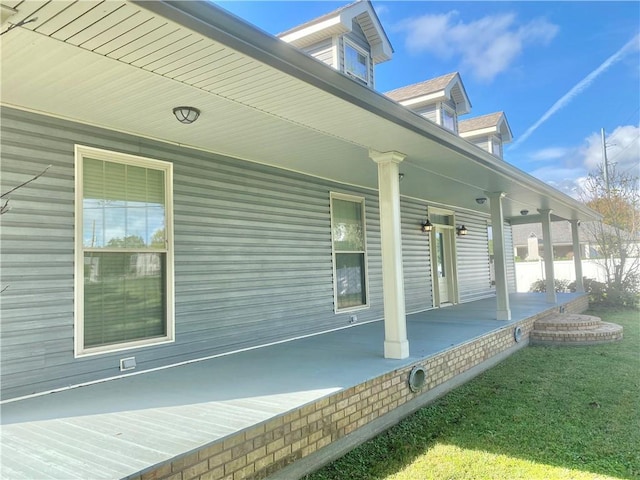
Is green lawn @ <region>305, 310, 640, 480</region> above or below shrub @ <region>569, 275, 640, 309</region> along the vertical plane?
below

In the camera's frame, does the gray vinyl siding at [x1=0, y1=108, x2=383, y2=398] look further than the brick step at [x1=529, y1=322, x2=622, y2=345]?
No

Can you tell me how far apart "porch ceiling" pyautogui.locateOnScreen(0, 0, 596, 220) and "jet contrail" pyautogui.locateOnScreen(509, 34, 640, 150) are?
25.6 metres

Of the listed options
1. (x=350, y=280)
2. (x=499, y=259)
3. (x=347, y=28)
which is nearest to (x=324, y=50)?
(x=347, y=28)

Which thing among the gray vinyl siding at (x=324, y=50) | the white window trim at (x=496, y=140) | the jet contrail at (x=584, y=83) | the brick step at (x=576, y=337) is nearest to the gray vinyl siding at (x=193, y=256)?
the gray vinyl siding at (x=324, y=50)

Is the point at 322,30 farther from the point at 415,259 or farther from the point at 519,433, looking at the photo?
the point at 519,433

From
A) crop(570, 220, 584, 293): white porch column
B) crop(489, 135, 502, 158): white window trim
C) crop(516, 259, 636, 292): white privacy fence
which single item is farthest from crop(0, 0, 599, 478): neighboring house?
crop(516, 259, 636, 292): white privacy fence

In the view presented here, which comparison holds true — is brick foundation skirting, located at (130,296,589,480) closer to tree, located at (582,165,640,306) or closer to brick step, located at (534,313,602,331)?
brick step, located at (534,313,602,331)

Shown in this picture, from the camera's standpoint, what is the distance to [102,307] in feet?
12.9

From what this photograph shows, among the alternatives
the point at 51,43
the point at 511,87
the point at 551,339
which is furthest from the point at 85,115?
the point at 511,87

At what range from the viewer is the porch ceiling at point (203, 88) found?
2.19 metres

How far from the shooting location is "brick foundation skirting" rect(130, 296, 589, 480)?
7.76 feet

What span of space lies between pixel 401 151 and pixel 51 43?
332cm

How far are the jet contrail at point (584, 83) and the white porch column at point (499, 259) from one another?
2202 cm

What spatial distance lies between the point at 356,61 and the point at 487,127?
650cm
